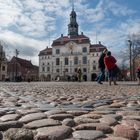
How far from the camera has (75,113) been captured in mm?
3459

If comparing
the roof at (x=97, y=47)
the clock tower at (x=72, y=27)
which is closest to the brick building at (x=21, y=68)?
the clock tower at (x=72, y=27)

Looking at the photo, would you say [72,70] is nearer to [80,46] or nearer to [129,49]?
[80,46]

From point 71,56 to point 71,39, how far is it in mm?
6440

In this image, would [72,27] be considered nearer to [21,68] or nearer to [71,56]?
[71,56]

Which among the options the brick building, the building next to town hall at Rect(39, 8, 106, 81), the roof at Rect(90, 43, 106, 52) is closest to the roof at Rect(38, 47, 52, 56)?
the building next to town hall at Rect(39, 8, 106, 81)

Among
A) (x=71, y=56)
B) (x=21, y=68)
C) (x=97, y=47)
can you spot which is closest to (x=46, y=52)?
(x=21, y=68)

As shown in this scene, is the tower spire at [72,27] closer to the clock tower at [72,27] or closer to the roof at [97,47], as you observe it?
the clock tower at [72,27]

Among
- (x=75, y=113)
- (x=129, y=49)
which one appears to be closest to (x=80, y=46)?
(x=129, y=49)

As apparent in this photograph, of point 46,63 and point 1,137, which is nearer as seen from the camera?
point 1,137

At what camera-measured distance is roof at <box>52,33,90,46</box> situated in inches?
4366

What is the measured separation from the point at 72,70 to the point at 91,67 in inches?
271

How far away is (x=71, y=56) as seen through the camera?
11150 centimetres

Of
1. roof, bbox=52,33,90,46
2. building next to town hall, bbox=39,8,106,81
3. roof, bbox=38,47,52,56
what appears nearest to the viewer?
building next to town hall, bbox=39,8,106,81

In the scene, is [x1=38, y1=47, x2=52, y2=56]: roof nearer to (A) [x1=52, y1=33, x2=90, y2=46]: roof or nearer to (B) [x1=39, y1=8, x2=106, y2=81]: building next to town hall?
(B) [x1=39, y1=8, x2=106, y2=81]: building next to town hall
